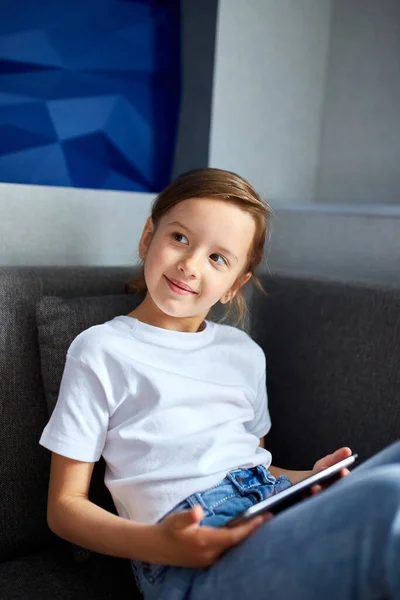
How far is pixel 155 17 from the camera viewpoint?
1.92 meters

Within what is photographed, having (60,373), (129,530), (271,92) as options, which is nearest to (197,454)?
(129,530)

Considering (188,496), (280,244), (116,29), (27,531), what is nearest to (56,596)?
(27,531)

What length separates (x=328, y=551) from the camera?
Result: 2.63 ft

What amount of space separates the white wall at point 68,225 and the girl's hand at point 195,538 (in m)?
0.80

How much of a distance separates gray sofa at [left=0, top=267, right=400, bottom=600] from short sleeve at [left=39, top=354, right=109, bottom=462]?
170 millimetres

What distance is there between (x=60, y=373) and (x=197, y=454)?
11.9 inches

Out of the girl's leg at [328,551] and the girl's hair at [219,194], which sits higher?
the girl's hair at [219,194]

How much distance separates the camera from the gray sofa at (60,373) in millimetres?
1242

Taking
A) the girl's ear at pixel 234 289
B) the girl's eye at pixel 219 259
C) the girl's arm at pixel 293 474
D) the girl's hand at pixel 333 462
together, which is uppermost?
the girl's eye at pixel 219 259

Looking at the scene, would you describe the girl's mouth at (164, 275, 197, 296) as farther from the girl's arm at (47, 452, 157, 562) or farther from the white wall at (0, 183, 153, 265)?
the white wall at (0, 183, 153, 265)

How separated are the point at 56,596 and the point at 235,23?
1.48 metres

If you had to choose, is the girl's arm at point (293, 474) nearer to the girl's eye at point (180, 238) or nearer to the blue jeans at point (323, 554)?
the blue jeans at point (323, 554)

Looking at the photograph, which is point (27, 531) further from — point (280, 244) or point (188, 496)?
point (280, 244)

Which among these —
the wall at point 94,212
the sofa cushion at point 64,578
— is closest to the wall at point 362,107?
the wall at point 94,212
